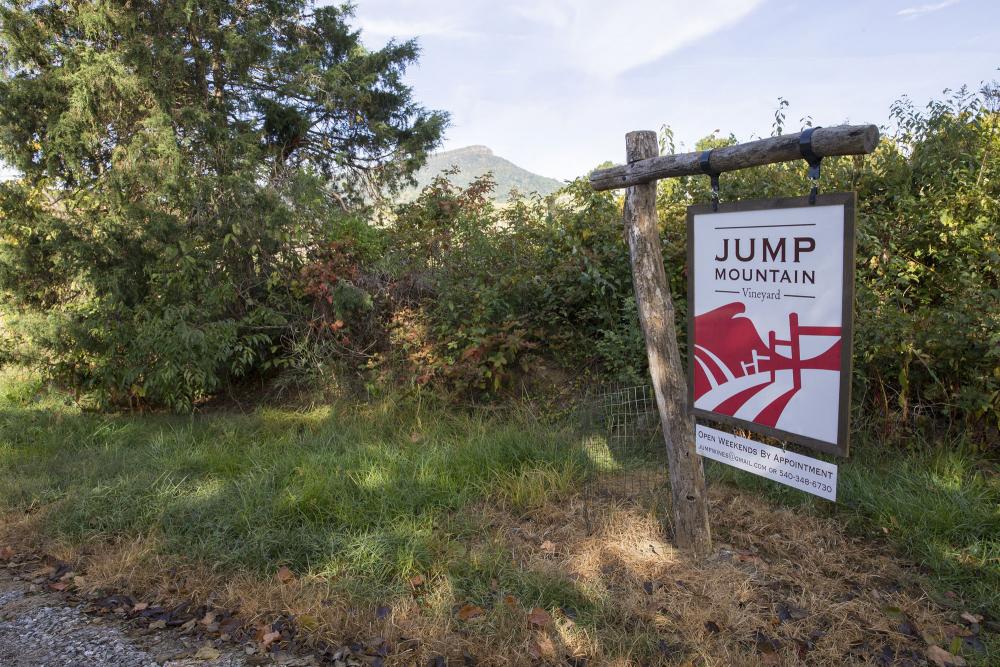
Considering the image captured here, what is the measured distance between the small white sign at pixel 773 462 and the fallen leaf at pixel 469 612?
1396 mm

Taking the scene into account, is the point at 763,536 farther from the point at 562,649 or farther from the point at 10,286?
the point at 10,286

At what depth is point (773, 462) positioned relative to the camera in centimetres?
305

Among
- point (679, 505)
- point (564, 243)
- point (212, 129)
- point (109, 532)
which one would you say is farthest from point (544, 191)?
point (109, 532)

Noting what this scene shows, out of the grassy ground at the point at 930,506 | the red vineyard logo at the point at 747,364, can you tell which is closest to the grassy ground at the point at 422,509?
the grassy ground at the point at 930,506

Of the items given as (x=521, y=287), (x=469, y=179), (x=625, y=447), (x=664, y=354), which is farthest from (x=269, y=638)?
(x=469, y=179)

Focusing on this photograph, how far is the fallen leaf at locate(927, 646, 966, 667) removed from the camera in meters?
2.74

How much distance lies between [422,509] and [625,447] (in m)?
1.78

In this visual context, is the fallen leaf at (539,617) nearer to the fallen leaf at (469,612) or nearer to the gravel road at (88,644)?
the fallen leaf at (469,612)

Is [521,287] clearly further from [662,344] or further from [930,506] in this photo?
[930,506]

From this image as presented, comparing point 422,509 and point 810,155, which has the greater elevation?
point 810,155

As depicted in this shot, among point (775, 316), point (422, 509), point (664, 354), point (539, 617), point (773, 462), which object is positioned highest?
point (775, 316)

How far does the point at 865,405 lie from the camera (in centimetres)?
473

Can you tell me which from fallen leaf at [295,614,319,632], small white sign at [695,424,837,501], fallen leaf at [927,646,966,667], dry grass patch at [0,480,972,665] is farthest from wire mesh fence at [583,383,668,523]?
fallen leaf at [295,614,319,632]

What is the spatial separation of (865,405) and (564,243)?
9.92ft
